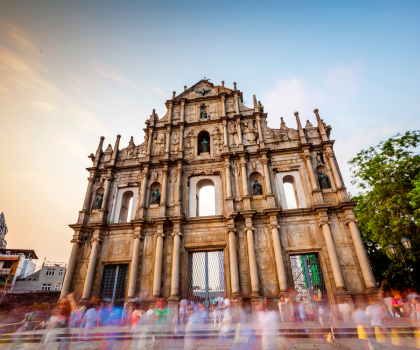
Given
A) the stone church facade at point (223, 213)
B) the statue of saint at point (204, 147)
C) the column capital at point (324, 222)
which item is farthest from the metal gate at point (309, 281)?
the statue of saint at point (204, 147)

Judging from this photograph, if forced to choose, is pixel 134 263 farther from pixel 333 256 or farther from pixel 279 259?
pixel 333 256

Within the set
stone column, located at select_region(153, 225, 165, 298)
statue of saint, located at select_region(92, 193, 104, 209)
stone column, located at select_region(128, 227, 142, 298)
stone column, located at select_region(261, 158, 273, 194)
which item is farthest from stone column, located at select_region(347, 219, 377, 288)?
statue of saint, located at select_region(92, 193, 104, 209)

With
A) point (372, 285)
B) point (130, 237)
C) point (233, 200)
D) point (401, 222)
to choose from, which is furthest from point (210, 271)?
point (401, 222)

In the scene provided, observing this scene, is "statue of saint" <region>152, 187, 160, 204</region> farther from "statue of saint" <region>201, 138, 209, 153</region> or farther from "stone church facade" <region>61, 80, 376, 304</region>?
"statue of saint" <region>201, 138, 209, 153</region>

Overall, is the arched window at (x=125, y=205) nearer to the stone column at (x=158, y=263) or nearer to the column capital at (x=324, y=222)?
the stone column at (x=158, y=263)

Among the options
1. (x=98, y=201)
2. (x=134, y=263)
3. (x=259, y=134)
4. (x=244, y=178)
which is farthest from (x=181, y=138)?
(x=134, y=263)

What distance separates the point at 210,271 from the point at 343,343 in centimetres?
772

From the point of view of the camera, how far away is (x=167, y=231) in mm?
14227

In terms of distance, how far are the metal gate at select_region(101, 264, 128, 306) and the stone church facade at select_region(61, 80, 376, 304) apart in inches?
2.1

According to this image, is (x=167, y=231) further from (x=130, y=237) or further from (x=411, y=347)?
(x=411, y=347)

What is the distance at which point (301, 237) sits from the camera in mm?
13141

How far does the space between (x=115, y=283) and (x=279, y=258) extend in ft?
29.7

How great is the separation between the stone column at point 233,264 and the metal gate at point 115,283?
Answer: 604cm

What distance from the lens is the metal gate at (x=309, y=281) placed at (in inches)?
464
